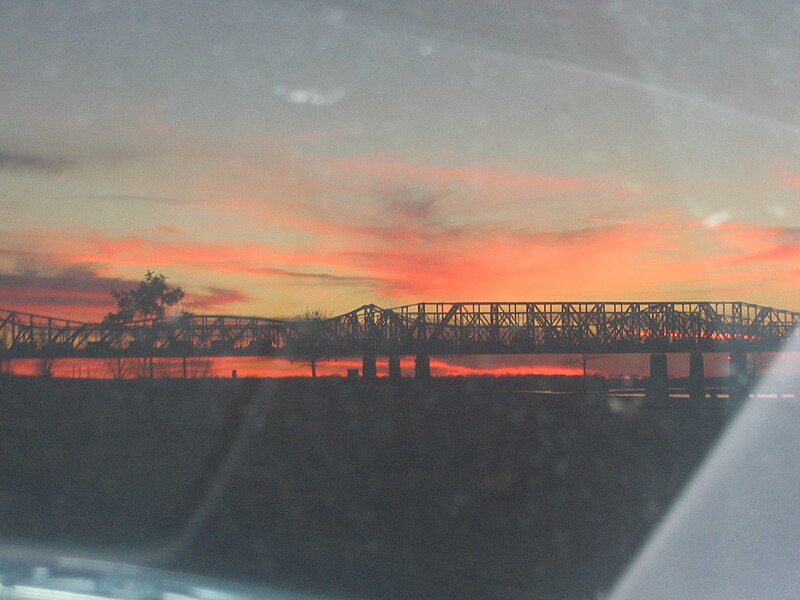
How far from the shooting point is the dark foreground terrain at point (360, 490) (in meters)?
9.14

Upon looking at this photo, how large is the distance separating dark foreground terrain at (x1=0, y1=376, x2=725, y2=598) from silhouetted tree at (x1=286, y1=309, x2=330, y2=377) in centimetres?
5436

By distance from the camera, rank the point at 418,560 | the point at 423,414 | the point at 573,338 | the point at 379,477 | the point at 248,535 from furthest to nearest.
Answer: the point at 573,338 < the point at 423,414 < the point at 379,477 < the point at 248,535 < the point at 418,560

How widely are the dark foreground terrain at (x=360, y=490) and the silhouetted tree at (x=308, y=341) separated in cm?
5436

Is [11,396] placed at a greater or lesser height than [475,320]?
lesser

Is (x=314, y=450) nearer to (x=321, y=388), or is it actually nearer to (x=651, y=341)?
(x=321, y=388)

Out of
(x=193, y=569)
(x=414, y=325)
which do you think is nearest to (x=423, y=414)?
(x=193, y=569)

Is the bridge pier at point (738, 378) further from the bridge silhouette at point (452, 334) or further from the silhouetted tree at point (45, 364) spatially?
the silhouetted tree at point (45, 364)

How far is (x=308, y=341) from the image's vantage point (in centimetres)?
8706

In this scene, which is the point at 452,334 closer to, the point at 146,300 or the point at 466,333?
the point at 466,333

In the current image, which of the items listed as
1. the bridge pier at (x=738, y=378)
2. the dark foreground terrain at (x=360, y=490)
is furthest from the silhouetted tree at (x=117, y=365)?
the bridge pier at (x=738, y=378)

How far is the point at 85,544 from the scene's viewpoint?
1017 centimetres

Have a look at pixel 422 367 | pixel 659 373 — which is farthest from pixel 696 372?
pixel 422 367

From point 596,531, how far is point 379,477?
5479 millimetres

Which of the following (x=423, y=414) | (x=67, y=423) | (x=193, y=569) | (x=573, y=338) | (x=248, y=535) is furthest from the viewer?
(x=573, y=338)
